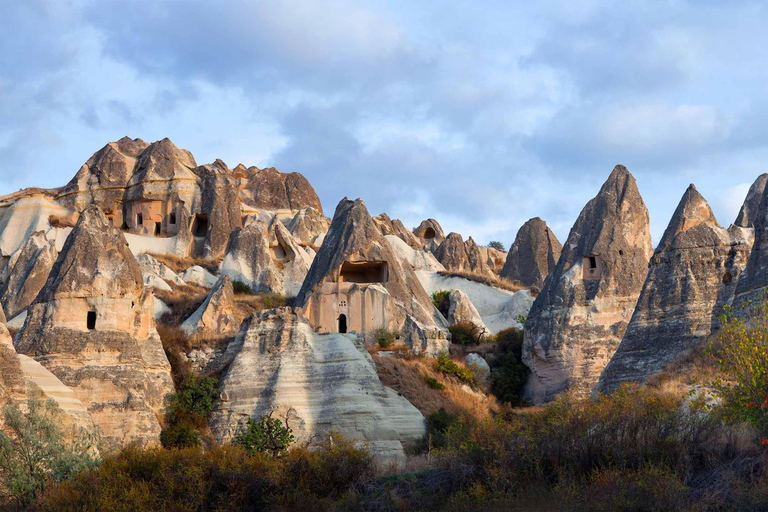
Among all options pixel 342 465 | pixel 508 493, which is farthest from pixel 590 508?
pixel 342 465

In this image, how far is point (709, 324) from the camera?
23.1 m

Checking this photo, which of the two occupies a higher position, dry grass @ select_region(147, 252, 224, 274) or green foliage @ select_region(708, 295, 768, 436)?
dry grass @ select_region(147, 252, 224, 274)

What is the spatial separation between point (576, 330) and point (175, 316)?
14297mm

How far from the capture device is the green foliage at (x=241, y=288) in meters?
42.4

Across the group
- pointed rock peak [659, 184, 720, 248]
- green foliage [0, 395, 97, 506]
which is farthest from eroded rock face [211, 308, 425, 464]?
pointed rock peak [659, 184, 720, 248]

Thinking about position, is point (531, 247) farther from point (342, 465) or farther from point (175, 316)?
point (342, 465)

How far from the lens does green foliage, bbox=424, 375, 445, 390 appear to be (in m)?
25.7

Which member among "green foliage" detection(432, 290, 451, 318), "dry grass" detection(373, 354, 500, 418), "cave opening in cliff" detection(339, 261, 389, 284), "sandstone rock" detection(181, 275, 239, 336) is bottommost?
"dry grass" detection(373, 354, 500, 418)

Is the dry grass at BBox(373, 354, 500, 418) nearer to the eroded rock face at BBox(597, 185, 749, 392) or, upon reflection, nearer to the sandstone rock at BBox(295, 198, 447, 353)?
the eroded rock face at BBox(597, 185, 749, 392)

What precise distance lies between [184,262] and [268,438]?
29131mm

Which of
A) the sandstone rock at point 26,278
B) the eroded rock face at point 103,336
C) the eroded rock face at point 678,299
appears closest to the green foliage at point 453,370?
the eroded rock face at point 678,299

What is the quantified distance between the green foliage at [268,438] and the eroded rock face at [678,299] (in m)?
7.90

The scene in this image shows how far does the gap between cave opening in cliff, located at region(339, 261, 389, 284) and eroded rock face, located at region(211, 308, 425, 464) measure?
10647mm

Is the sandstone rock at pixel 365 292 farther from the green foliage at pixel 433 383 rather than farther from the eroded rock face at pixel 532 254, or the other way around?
the eroded rock face at pixel 532 254
